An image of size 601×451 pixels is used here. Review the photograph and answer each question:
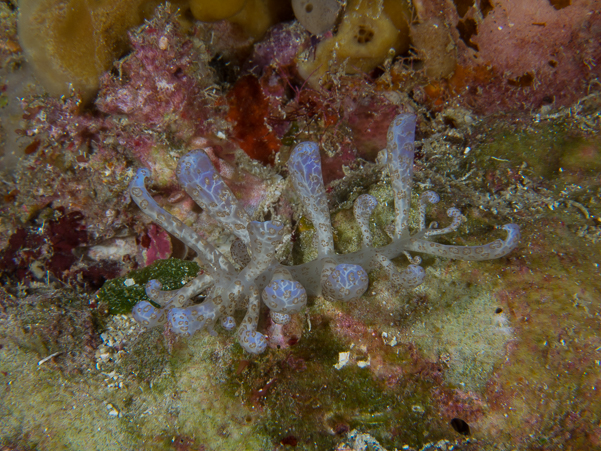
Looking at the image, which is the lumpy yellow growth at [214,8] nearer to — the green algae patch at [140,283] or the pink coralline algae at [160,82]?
the pink coralline algae at [160,82]

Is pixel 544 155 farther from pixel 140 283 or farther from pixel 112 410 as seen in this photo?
pixel 112 410

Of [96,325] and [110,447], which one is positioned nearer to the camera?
[110,447]

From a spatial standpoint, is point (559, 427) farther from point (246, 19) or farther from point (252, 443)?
point (246, 19)

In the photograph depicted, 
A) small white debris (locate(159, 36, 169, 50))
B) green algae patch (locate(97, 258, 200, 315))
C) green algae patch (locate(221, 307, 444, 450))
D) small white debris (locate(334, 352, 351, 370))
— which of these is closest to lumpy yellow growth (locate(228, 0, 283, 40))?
small white debris (locate(159, 36, 169, 50))

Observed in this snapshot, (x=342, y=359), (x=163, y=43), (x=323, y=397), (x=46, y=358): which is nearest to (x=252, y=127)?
(x=163, y=43)

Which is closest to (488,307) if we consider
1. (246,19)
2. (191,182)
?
(191,182)

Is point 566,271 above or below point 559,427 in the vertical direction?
above
